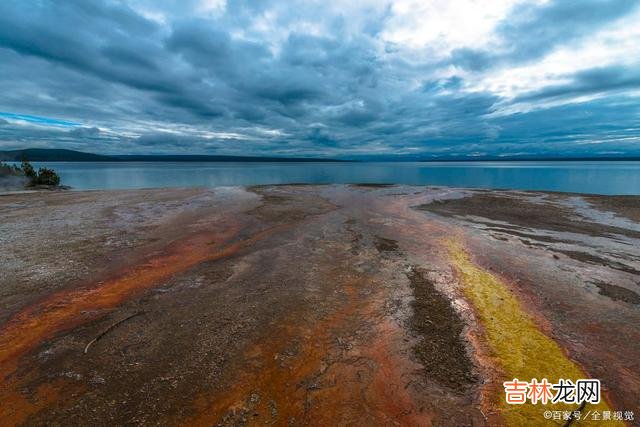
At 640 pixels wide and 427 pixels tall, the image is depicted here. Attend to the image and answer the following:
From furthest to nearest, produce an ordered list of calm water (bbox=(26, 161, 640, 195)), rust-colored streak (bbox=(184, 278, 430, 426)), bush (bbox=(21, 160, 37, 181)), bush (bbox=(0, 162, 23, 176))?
1. calm water (bbox=(26, 161, 640, 195))
2. bush (bbox=(21, 160, 37, 181))
3. bush (bbox=(0, 162, 23, 176))
4. rust-colored streak (bbox=(184, 278, 430, 426))

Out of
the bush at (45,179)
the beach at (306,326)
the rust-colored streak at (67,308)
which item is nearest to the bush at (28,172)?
the bush at (45,179)

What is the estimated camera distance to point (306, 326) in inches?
286

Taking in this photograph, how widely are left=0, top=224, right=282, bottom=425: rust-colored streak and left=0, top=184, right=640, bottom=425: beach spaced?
0.05 metres

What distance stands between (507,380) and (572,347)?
7.49ft

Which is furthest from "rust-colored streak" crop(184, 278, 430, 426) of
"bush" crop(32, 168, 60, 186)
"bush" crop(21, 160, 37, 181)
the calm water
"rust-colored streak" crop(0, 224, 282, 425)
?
"bush" crop(21, 160, 37, 181)

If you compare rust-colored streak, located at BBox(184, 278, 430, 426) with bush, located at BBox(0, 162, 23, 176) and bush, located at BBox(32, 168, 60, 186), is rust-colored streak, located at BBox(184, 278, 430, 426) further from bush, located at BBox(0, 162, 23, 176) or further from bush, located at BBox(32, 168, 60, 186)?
bush, located at BBox(0, 162, 23, 176)

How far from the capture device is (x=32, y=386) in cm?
518

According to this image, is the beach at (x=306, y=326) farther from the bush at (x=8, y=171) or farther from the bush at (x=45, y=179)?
the bush at (x=8, y=171)

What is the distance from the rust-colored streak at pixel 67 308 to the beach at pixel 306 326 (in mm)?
45

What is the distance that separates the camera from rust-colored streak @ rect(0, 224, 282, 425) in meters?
5.01

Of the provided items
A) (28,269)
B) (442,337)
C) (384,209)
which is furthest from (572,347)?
(384,209)

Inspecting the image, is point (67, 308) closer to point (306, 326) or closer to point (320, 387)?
point (306, 326)

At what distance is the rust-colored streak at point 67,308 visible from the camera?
5.01m

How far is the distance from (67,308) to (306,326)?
6639 millimetres
